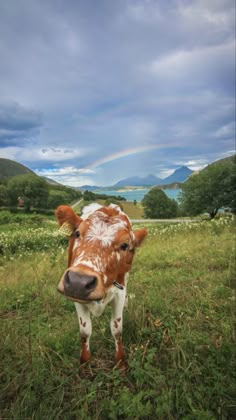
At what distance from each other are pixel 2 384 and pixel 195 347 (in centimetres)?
243

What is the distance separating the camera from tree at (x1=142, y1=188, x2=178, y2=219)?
2104 inches

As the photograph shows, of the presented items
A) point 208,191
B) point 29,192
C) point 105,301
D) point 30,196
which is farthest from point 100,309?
point 29,192

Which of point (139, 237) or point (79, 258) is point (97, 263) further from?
point (139, 237)

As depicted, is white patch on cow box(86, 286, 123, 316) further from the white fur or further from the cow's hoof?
the cow's hoof

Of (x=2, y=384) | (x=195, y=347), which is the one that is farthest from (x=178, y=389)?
(x=2, y=384)

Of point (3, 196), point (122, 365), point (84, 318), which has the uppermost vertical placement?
point (3, 196)

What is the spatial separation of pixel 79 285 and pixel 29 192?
184ft

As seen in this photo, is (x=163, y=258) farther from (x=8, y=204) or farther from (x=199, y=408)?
(x=8, y=204)

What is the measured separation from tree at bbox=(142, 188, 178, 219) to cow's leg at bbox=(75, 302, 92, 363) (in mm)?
48997

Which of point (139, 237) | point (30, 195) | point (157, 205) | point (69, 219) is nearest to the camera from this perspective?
point (69, 219)

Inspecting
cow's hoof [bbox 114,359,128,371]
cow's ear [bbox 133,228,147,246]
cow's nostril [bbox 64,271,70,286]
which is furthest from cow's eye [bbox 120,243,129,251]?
cow's hoof [bbox 114,359,128,371]

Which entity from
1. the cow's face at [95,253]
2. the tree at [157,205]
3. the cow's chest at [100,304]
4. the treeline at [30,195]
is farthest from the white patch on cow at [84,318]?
the tree at [157,205]

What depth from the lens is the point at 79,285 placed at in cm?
212

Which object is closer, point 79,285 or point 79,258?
point 79,285
